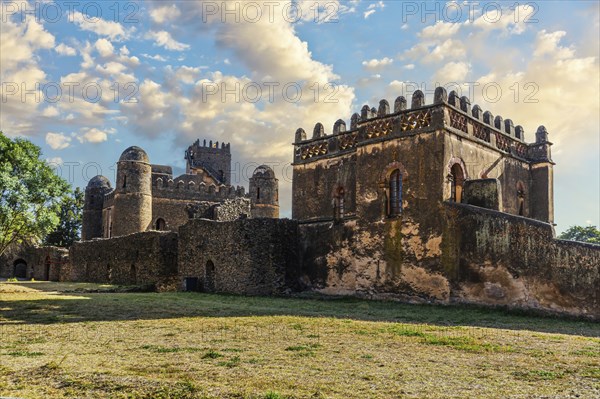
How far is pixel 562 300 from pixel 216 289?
40.0 ft

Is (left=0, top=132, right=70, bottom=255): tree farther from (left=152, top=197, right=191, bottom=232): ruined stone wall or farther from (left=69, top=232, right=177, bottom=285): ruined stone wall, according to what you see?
(left=152, top=197, right=191, bottom=232): ruined stone wall

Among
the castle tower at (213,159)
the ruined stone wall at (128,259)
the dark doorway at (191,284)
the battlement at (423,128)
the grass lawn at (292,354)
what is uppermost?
the castle tower at (213,159)

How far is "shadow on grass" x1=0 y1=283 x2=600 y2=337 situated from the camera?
1281 centimetres

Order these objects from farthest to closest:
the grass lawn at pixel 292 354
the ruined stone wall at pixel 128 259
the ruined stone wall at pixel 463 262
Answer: the ruined stone wall at pixel 128 259 < the ruined stone wall at pixel 463 262 < the grass lawn at pixel 292 354

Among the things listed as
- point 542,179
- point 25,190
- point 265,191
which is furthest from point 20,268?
point 542,179

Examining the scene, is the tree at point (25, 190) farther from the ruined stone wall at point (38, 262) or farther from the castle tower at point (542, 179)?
the castle tower at point (542, 179)

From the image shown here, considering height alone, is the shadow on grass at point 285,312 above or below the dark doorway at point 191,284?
below

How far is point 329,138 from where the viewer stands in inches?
892

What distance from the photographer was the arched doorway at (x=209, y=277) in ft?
72.5

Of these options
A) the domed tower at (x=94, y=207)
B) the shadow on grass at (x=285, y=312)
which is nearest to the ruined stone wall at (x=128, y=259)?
the shadow on grass at (x=285, y=312)

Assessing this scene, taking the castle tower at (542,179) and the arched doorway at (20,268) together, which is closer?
the castle tower at (542,179)

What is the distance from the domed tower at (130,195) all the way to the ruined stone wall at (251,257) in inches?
715

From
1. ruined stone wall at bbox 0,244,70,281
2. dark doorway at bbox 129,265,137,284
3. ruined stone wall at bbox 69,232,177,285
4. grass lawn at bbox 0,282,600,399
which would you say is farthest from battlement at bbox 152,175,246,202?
grass lawn at bbox 0,282,600,399

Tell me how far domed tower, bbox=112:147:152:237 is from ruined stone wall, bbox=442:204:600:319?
88.4 ft
